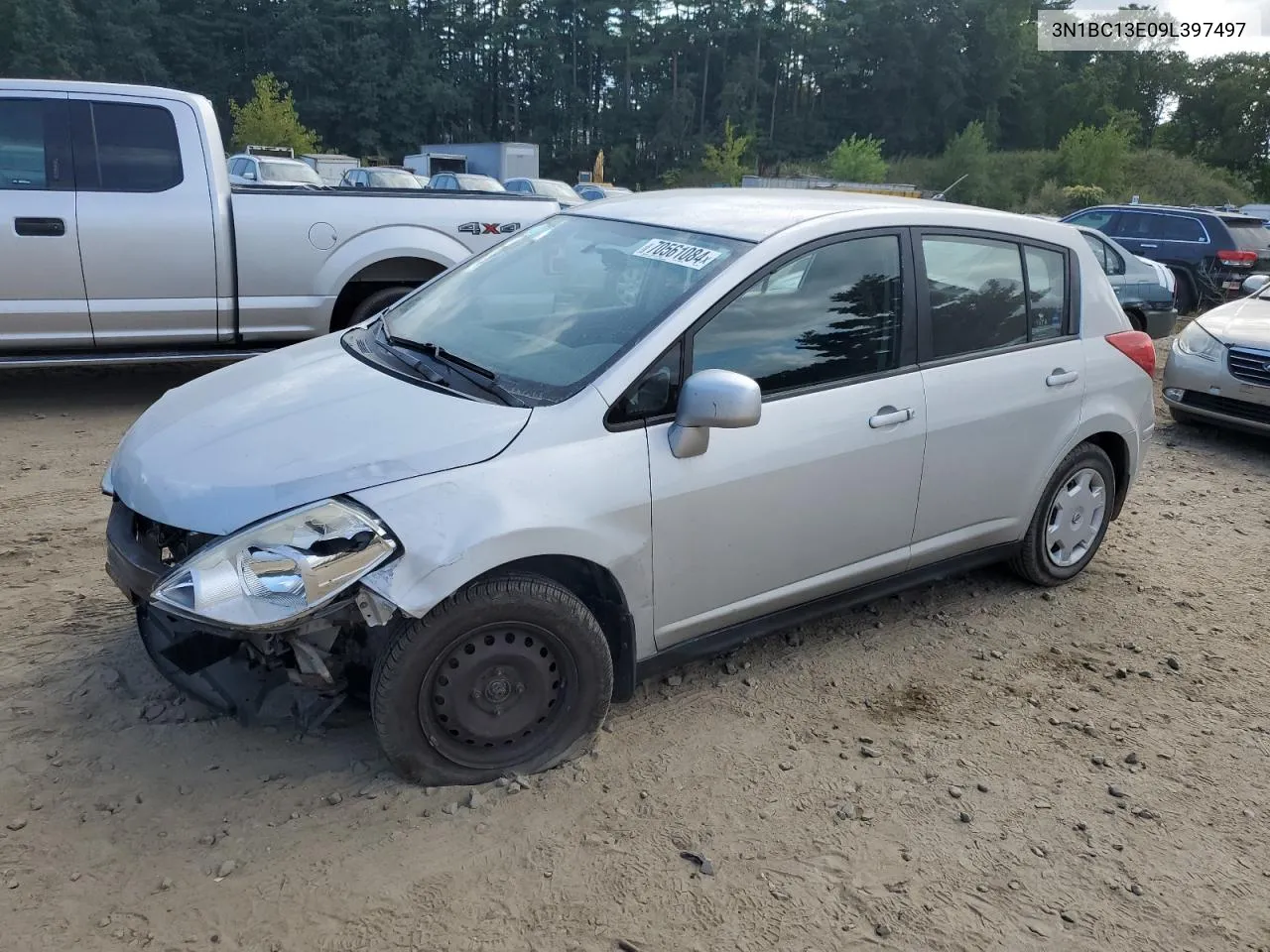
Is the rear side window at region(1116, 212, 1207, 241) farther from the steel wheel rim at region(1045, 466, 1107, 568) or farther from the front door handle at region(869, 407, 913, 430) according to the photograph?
the front door handle at region(869, 407, 913, 430)

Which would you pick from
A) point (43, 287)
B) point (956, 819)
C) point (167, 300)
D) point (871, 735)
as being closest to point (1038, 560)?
point (871, 735)

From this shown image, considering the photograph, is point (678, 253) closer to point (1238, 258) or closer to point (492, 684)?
point (492, 684)

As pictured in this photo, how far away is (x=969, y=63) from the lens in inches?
3132

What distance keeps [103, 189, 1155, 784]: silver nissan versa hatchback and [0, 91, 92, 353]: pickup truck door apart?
338 centimetres

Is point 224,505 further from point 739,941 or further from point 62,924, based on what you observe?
point 739,941

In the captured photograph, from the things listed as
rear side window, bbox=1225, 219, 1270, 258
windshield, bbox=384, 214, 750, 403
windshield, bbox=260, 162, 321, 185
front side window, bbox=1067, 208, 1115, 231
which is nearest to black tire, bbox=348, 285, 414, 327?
windshield, bbox=384, 214, 750, 403

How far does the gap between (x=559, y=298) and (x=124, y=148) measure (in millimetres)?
4396

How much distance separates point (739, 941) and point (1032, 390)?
103 inches

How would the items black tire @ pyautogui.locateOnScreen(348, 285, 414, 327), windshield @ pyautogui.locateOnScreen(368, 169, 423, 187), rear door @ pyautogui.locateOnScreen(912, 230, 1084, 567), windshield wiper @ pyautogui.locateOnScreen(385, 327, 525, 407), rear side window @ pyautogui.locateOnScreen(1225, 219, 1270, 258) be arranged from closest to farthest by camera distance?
windshield wiper @ pyautogui.locateOnScreen(385, 327, 525, 407) → rear door @ pyautogui.locateOnScreen(912, 230, 1084, 567) → black tire @ pyautogui.locateOnScreen(348, 285, 414, 327) → rear side window @ pyautogui.locateOnScreen(1225, 219, 1270, 258) → windshield @ pyautogui.locateOnScreen(368, 169, 423, 187)

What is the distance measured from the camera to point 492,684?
2.94 m

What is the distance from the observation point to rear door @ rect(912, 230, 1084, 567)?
3838 mm

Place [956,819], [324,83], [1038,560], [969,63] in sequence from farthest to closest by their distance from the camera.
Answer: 1. [969,63]
2. [324,83]
3. [1038,560]
4. [956,819]

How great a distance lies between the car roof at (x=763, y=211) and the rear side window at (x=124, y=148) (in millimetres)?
3690

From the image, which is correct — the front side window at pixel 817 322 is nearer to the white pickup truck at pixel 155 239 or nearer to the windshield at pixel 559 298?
the windshield at pixel 559 298
